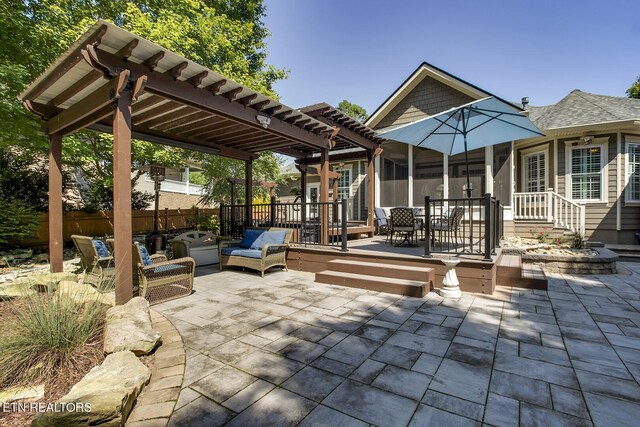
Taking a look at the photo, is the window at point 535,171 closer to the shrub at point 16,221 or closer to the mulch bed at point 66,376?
the mulch bed at point 66,376

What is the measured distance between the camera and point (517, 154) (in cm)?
984

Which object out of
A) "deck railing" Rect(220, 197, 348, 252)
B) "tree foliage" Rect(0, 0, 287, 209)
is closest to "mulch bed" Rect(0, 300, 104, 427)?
"deck railing" Rect(220, 197, 348, 252)

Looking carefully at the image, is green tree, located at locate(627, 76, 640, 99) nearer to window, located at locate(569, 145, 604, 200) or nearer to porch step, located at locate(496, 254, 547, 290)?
window, located at locate(569, 145, 604, 200)

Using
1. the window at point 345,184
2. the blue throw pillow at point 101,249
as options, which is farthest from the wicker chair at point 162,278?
the window at point 345,184

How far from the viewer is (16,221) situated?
287 inches

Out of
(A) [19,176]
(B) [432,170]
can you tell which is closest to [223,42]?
(A) [19,176]

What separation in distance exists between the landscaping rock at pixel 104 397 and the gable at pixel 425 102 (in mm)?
10672

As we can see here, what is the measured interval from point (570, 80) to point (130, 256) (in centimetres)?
1600

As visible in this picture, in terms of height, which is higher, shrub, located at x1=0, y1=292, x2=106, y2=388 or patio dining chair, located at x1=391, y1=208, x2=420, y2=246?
patio dining chair, located at x1=391, y1=208, x2=420, y2=246

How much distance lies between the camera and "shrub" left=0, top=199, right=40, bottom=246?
23.5 feet

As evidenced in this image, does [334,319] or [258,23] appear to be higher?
[258,23]

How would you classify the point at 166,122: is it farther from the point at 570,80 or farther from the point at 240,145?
the point at 570,80

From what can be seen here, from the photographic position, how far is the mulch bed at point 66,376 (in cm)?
176

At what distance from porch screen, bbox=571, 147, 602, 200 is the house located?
0.08 feet
